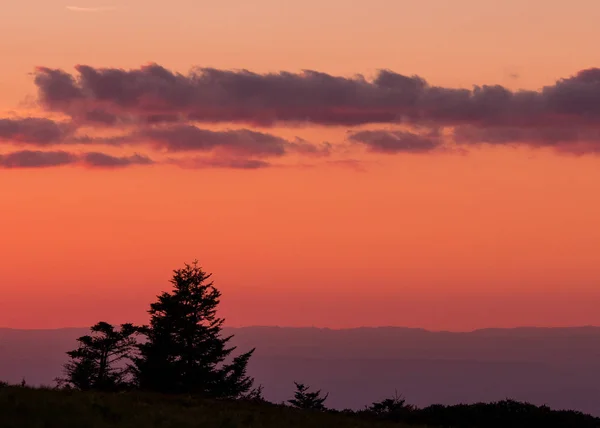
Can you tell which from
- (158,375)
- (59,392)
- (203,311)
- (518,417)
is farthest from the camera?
(203,311)

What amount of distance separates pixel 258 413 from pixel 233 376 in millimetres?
58720

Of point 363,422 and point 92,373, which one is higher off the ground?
point 92,373

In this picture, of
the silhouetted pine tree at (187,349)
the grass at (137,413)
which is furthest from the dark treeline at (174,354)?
the grass at (137,413)

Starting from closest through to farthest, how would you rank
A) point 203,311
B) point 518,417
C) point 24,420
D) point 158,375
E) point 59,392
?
1. point 24,420
2. point 59,392
3. point 518,417
4. point 158,375
5. point 203,311

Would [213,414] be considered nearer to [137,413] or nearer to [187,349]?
[137,413]

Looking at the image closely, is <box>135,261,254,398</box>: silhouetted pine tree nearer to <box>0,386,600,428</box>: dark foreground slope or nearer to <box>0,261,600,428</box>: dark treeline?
<box>0,261,600,428</box>: dark treeline

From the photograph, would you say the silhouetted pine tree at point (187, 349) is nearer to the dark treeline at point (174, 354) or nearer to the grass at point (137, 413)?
the dark treeline at point (174, 354)

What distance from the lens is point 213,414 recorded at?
35.9 m

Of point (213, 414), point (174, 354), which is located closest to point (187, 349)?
point (174, 354)

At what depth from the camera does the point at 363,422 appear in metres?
38.3

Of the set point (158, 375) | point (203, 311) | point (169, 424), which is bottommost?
point (169, 424)

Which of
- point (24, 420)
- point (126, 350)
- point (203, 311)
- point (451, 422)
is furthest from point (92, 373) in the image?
point (24, 420)

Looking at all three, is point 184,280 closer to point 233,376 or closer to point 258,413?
point 233,376

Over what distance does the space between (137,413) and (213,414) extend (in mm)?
2960
